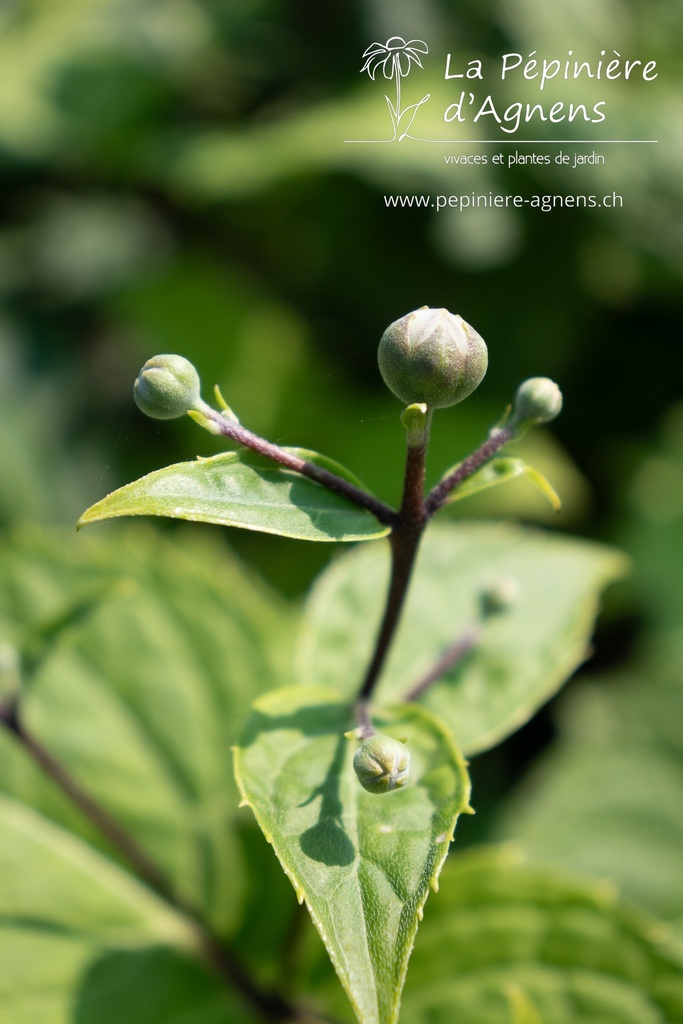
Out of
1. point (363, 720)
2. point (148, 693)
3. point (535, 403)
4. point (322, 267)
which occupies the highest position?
point (322, 267)

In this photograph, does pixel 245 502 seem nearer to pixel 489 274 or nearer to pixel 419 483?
pixel 419 483

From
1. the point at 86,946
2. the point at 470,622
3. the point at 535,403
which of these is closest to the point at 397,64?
the point at 470,622

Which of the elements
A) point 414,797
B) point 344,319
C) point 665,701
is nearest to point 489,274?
point 344,319

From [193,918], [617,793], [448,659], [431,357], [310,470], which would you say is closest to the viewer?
[431,357]

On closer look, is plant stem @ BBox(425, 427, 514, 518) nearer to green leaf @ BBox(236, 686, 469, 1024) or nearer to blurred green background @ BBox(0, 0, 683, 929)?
green leaf @ BBox(236, 686, 469, 1024)

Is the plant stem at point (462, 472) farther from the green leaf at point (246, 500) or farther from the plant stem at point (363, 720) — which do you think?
the plant stem at point (363, 720)

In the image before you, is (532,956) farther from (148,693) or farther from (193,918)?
(148,693)
